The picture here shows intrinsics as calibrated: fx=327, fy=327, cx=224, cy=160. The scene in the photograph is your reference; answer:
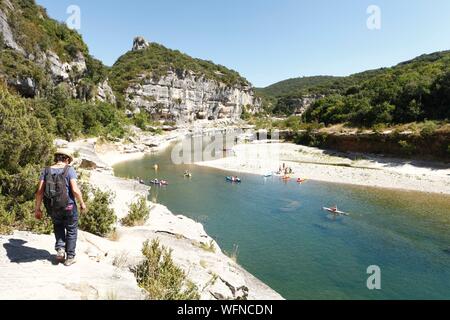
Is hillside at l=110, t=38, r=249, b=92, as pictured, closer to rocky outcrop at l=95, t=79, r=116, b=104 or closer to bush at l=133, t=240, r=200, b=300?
rocky outcrop at l=95, t=79, r=116, b=104

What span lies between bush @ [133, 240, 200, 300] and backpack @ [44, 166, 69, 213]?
8.94 feet

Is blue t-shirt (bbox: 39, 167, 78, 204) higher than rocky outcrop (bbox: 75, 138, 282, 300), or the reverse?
blue t-shirt (bbox: 39, 167, 78, 204)

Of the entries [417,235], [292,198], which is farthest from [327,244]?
[292,198]

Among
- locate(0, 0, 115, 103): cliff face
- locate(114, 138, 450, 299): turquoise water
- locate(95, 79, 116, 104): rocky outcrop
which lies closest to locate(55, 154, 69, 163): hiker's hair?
locate(114, 138, 450, 299): turquoise water

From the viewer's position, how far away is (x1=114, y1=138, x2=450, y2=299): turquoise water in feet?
52.0

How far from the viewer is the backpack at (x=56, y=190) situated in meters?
7.15

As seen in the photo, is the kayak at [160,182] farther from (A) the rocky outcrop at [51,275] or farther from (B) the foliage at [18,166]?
(A) the rocky outcrop at [51,275]

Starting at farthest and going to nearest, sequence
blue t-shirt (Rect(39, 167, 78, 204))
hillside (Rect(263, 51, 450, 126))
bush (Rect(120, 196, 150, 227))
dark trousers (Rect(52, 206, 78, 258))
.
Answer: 1. hillside (Rect(263, 51, 450, 126))
2. bush (Rect(120, 196, 150, 227))
3. dark trousers (Rect(52, 206, 78, 258))
4. blue t-shirt (Rect(39, 167, 78, 204))

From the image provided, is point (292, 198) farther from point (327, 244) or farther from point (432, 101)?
point (432, 101)

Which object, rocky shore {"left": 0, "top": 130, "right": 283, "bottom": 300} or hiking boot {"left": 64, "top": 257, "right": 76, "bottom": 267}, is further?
hiking boot {"left": 64, "top": 257, "right": 76, "bottom": 267}

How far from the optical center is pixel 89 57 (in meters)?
84.3

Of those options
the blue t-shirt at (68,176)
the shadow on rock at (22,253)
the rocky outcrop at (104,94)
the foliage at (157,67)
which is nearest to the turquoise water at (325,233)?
the shadow on rock at (22,253)
